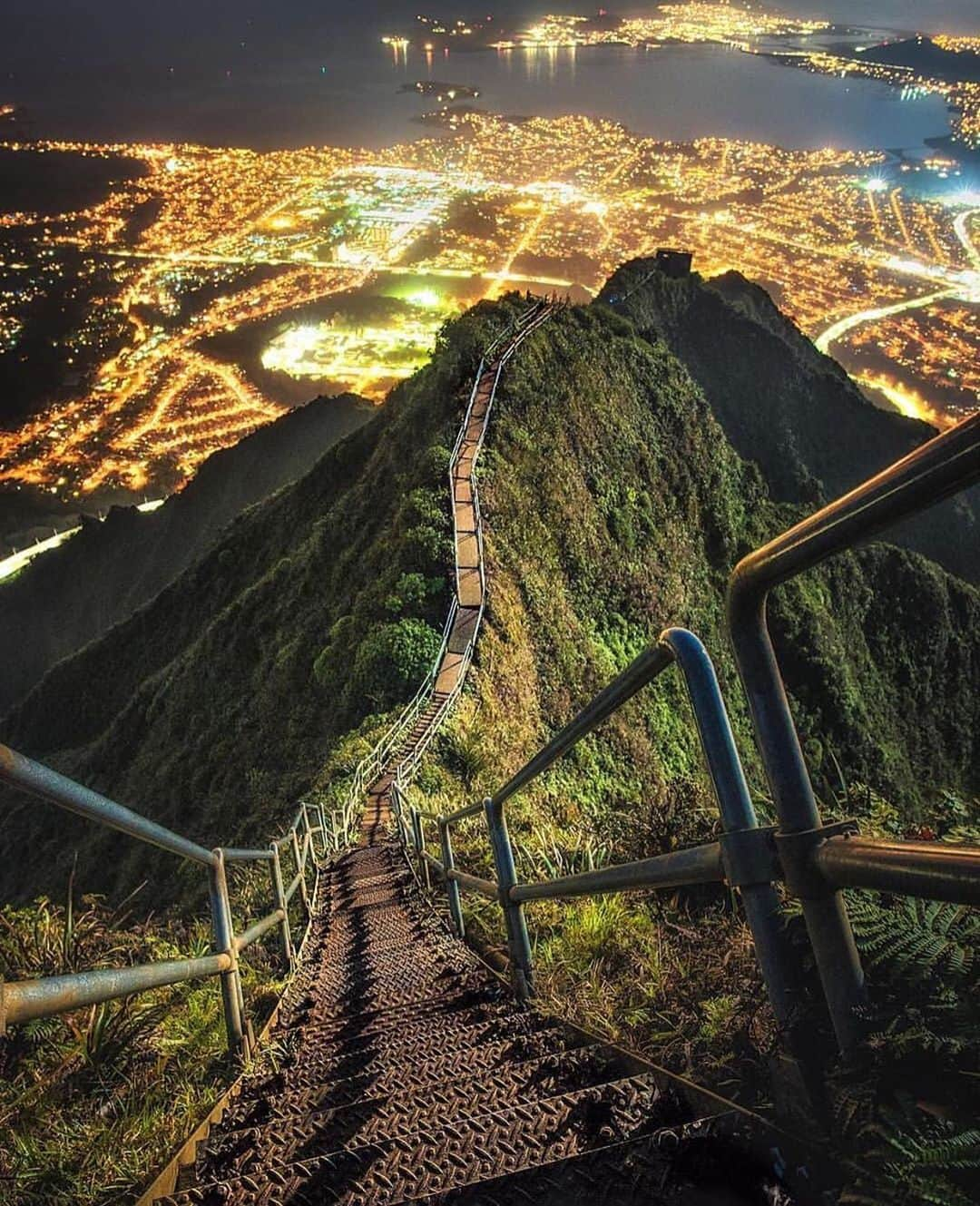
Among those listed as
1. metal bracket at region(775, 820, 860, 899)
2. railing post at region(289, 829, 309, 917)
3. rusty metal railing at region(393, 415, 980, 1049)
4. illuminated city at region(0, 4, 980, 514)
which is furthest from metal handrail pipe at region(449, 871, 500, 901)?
illuminated city at region(0, 4, 980, 514)

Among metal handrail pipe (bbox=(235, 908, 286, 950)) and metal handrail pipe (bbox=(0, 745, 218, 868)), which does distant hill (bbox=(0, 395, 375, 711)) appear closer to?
metal handrail pipe (bbox=(235, 908, 286, 950))

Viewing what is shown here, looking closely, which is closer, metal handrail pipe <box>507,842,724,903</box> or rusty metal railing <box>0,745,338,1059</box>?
rusty metal railing <box>0,745,338,1059</box>

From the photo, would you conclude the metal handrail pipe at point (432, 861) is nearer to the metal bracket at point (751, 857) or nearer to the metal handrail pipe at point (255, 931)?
the metal handrail pipe at point (255, 931)

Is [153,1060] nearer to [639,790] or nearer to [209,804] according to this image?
[639,790]

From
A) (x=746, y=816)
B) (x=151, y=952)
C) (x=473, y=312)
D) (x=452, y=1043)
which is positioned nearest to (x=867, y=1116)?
(x=746, y=816)

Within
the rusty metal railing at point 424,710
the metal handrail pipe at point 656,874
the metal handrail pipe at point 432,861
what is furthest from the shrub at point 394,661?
the metal handrail pipe at point 656,874
